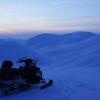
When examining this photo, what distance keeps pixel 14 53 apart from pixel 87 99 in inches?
841

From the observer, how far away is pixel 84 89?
12.4m

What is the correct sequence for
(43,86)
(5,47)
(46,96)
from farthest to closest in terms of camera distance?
(5,47)
(43,86)
(46,96)

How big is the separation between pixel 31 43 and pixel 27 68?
3917 cm

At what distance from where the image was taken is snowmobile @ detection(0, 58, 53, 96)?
1168 centimetres

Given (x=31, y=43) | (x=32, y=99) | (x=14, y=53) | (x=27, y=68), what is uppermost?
(x=31, y=43)

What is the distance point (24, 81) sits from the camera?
496 inches

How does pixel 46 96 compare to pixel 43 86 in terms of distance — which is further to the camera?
pixel 43 86

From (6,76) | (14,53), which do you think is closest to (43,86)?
(6,76)

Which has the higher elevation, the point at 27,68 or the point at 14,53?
the point at 14,53

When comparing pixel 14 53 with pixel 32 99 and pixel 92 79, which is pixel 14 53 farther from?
pixel 32 99

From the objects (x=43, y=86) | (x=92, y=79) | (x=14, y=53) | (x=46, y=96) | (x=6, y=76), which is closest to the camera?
(x=46, y=96)

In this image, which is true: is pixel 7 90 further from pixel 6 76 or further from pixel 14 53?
pixel 14 53

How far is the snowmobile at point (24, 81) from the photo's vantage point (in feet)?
38.3

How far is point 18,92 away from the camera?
39.4ft
